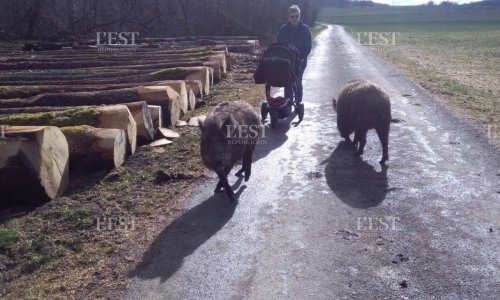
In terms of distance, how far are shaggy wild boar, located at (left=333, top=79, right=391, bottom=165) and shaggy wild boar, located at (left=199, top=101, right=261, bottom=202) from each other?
2.04 m

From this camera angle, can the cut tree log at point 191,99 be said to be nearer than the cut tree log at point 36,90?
No

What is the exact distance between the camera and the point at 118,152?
24.9 feet

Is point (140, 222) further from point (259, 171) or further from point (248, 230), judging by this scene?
point (259, 171)

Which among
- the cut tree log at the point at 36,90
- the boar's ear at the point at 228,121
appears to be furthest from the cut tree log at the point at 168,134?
the boar's ear at the point at 228,121

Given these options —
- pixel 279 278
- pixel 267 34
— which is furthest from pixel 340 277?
pixel 267 34

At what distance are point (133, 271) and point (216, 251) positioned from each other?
90 cm

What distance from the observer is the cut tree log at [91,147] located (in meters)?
7.25

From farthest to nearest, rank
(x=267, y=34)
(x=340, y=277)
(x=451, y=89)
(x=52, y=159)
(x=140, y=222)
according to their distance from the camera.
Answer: (x=267, y=34)
(x=451, y=89)
(x=52, y=159)
(x=140, y=222)
(x=340, y=277)

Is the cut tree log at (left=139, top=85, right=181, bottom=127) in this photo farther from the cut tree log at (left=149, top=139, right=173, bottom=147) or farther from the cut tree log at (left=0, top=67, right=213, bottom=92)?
the cut tree log at (left=0, top=67, right=213, bottom=92)

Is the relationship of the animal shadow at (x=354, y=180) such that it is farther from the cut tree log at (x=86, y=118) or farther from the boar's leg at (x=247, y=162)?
the cut tree log at (x=86, y=118)

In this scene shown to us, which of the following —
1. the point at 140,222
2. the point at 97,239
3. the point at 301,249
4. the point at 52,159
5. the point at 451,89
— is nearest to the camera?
the point at 301,249

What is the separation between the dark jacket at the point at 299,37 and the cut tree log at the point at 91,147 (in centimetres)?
536

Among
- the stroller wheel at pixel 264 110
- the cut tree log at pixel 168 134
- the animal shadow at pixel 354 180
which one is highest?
the stroller wheel at pixel 264 110

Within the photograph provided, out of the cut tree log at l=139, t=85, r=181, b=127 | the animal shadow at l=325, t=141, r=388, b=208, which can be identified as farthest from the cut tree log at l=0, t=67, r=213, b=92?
the animal shadow at l=325, t=141, r=388, b=208
